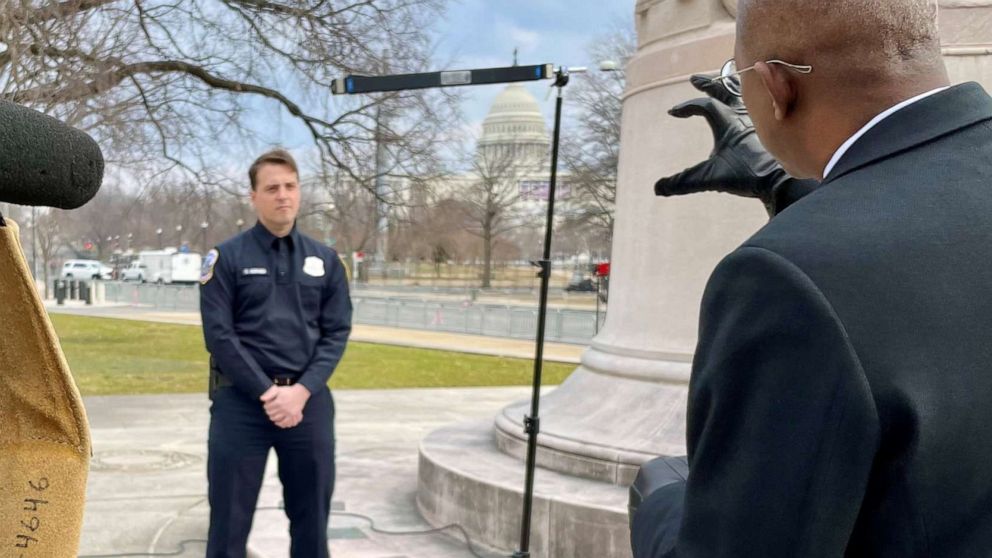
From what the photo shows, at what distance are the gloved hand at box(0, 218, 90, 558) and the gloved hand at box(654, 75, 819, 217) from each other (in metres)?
1.15

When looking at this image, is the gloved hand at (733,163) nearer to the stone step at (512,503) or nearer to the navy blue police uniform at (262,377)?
the navy blue police uniform at (262,377)

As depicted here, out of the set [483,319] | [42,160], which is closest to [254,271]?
[42,160]

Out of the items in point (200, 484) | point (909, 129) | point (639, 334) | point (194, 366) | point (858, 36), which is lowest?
point (194, 366)

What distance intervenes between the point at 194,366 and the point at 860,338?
50.0 ft

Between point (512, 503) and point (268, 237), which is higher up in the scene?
point (268, 237)

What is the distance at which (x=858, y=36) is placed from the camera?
1.14m

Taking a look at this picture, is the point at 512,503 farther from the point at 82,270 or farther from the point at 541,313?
the point at 82,270

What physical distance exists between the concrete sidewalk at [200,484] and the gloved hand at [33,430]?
12.5 ft

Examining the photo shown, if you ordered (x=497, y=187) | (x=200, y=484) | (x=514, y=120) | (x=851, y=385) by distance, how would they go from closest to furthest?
1. (x=851, y=385)
2. (x=200, y=484)
3. (x=497, y=187)
4. (x=514, y=120)

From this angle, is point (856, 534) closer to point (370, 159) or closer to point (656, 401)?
point (656, 401)

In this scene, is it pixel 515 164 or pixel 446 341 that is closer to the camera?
pixel 446 341

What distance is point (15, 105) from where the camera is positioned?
1000 mm

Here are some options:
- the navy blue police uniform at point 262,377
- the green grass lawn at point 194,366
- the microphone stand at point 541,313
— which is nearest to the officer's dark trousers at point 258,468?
the navy blue police uniform at point 262,377

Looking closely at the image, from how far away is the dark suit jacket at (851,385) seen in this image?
98cm
